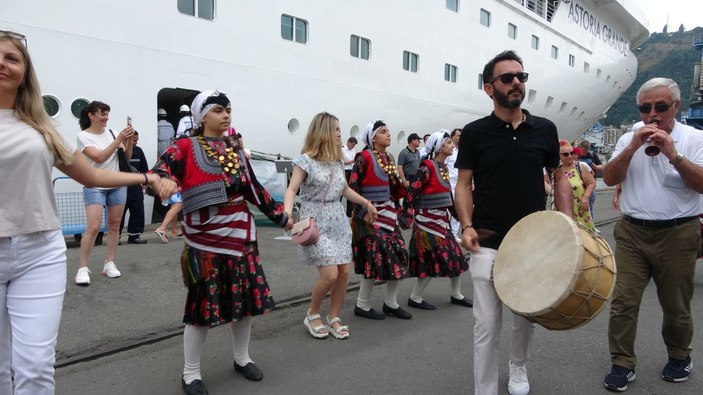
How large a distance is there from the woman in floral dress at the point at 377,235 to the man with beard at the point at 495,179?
169 cm

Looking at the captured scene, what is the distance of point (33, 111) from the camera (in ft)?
7.06

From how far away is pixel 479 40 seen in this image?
15469mm

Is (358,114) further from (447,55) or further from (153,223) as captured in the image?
(153,223)

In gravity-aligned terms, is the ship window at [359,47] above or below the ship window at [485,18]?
below

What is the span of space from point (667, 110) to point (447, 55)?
38.6ft

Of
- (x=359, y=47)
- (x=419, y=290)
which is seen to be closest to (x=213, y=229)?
(x=419, y=290)

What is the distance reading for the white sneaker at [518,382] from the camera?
3033mm

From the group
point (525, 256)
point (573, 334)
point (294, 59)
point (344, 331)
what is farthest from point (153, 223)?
point (525, 256)

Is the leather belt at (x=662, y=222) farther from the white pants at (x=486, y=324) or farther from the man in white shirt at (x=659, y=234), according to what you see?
the white pants at (x=486, y=324)

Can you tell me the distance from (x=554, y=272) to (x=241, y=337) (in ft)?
6.26

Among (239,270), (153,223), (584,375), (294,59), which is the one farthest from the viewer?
(294,59)

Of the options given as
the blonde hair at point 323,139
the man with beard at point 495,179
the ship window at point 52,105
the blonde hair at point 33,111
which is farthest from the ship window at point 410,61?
the blonde hair at point 33,111

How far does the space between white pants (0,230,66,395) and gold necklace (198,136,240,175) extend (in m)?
1.03

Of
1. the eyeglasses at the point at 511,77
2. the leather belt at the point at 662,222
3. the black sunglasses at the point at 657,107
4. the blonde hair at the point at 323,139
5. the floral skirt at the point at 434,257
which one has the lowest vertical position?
the floral skirt at the point at 434,257
